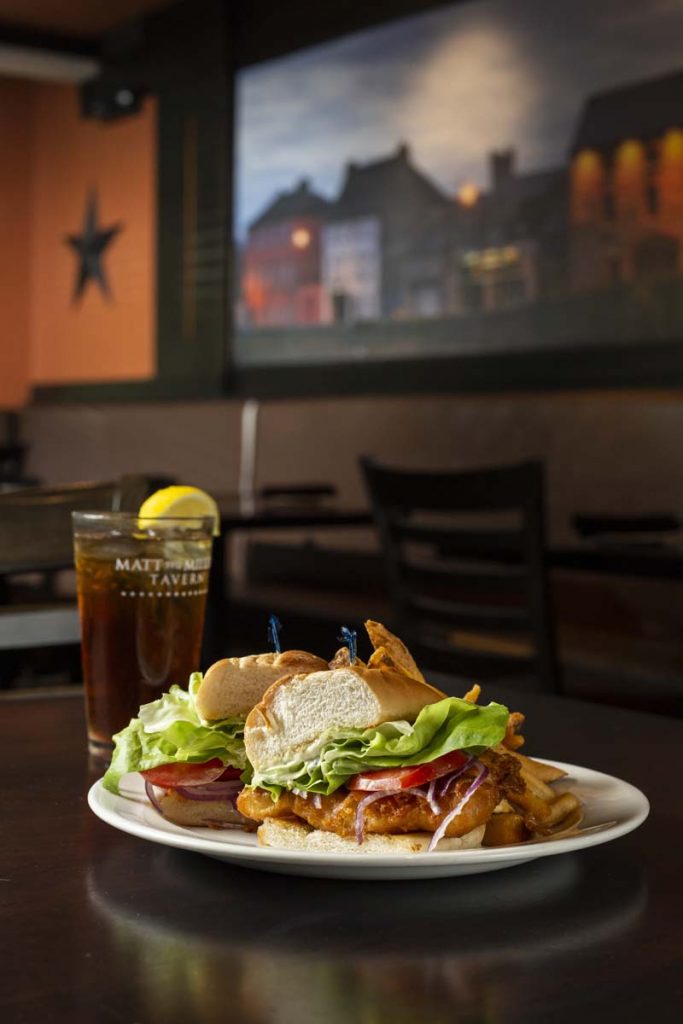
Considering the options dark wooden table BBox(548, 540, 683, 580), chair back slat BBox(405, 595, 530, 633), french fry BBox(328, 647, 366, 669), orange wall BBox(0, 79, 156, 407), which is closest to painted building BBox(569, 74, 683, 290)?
dark wooden table BBox(548, 540, 683, 580)

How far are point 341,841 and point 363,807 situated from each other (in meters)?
Answer: 0.02

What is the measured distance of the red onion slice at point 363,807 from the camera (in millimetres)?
712

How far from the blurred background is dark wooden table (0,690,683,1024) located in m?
2.13

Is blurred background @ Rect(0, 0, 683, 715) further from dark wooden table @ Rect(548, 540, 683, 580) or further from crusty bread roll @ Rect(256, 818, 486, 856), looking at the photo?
crusty bread roll @ Rect(256, 818, 486, 856)

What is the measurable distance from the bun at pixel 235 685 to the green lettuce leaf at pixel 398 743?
6cm

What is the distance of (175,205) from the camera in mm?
7238

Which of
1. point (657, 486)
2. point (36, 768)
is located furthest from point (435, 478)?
point (36, 768)

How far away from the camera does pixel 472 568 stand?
3080 mm

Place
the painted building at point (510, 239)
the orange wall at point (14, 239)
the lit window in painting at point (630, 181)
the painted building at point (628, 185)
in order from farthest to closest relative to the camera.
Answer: the orange wall at point (14, 239) → the painted building at point (510, 239) → the lit window in painting at point (630, 181) → the painted building at point (628, 185)

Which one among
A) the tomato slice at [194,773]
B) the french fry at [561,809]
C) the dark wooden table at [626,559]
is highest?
the tomato slice at [194,773]

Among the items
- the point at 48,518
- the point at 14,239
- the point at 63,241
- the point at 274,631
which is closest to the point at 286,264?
the point at 63,241

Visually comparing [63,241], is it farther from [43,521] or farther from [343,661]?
[343,661]

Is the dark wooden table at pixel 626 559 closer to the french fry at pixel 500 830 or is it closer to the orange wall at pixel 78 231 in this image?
the french fry at pixel 500 830

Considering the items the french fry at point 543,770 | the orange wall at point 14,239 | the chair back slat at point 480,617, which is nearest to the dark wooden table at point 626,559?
the chair back slat at point 480,617
